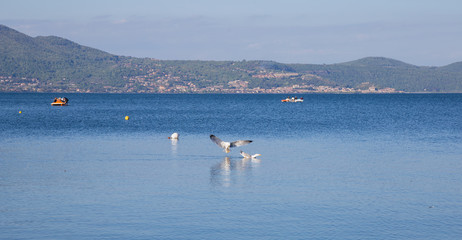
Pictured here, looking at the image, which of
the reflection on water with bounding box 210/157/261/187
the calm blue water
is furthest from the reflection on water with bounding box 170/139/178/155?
the reflection on water with bounding box 210/157/261/187

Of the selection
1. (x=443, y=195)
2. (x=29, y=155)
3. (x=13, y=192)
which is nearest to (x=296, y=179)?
(x=443, y=195)

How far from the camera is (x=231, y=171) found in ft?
115

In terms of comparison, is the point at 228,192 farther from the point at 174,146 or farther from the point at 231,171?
the point at 174,146

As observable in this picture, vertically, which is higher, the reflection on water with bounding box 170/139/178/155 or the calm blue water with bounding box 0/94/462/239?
the reflection on water with bounding box 170/139/178/155

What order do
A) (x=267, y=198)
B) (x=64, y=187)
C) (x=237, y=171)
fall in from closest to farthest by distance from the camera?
(x=267, y=198), (x=64, y=187), (x=237, y=171)

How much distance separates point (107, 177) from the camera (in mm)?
32281

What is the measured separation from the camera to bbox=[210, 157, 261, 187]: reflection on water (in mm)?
31289

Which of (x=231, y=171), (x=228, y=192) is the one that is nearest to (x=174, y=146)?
(x=231, y=171)

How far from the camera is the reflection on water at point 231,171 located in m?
31.3

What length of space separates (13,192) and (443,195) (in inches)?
784

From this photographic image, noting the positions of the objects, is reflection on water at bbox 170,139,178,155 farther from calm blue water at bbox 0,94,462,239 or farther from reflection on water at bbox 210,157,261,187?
reflection on water at bbox 210,157,261,187

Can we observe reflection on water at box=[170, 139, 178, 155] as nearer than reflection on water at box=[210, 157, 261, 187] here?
No

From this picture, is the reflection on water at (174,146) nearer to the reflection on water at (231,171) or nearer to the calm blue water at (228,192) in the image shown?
the calm blue water at (228,192)

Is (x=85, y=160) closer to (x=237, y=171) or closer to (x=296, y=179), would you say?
(x=237, y=171)
